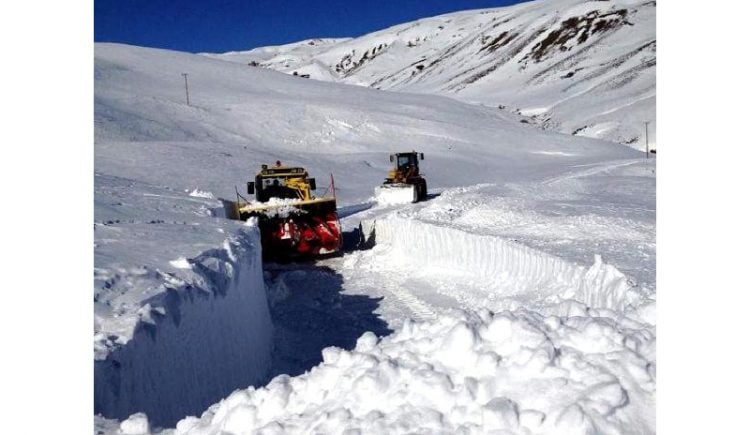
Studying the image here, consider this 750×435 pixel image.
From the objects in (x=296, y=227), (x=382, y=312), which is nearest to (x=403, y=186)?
(x=296, y=227)

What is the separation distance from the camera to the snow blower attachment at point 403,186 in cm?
2220

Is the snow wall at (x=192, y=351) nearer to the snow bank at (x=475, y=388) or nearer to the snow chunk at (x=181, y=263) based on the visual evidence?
the snow chunk at (x=181, y=263)

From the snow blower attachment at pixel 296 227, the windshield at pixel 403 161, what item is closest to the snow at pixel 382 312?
the snow blower attachment at pixel 296 227

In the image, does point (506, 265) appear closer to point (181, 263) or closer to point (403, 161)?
point (181, 263)

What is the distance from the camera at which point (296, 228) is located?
14.1 metres

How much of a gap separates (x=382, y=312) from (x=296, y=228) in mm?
4362

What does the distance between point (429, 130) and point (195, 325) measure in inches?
1525

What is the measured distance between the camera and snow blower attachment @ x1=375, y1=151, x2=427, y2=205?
2220cm

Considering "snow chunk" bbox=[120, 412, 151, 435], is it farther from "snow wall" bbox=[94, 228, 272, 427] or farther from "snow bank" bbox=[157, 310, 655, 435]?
"snow wall" bbox=[94, 228, 272, 427]

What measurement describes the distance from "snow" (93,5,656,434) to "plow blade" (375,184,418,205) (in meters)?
0.44

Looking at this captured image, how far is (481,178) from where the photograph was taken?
33.2 m

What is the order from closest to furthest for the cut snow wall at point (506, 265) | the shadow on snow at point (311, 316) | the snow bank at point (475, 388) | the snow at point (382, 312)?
the snow bank at point (475, 388), the snow at point (382, 312), the cut snow wall at point (506, 265), the shadow on snow at point (311, 316)

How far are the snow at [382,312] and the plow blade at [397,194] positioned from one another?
0.44 m
